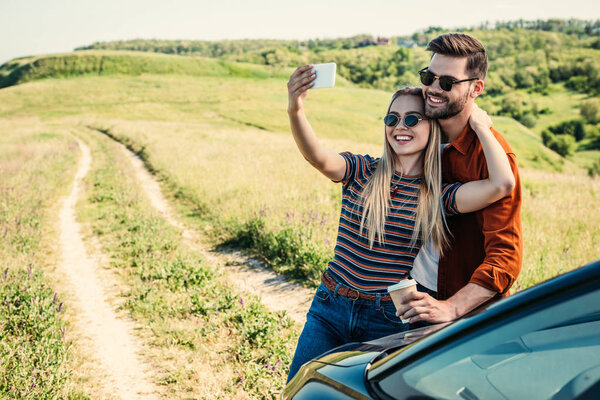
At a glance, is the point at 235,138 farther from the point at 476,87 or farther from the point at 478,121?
the point at 478,121

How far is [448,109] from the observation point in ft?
8.11

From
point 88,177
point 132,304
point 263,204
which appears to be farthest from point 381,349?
point 88,177

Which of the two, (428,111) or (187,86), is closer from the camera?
(428,111)

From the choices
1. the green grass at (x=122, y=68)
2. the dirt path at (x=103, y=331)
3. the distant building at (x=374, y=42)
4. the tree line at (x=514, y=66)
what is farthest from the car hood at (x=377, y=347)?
→ the distant building at (x=374, y=42)

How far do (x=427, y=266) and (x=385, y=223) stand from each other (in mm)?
343

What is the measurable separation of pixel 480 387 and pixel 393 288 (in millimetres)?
696

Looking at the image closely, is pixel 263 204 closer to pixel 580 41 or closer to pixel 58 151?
pixel 58 151

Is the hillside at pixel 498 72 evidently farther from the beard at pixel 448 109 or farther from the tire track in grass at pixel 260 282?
the beard at pixel 448 109

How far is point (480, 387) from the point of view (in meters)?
1.34

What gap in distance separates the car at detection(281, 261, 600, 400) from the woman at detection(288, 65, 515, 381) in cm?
88

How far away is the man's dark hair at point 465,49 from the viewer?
2.40m

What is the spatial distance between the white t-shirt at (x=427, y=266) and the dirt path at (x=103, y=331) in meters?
2.57

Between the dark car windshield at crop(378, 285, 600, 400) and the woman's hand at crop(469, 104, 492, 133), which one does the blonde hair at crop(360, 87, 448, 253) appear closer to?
the woman's hand at crop(469, 104, 492, 133)

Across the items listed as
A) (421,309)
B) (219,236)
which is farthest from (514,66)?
(421,309)
